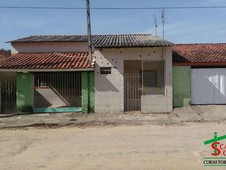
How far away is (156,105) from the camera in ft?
44.7

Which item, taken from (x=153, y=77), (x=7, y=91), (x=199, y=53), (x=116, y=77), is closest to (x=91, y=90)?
(x=116, y=77)

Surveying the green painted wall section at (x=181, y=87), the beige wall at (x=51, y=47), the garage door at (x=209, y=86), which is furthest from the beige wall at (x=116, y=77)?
the beige wall at (x=51, y=47)

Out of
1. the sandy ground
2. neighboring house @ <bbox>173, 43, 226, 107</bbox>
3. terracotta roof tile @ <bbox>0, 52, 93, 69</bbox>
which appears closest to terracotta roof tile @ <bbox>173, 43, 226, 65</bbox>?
neighboring house @ <bbox>173, 43, 226, 107</bbox>

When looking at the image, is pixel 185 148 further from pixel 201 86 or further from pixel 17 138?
pixel 201 86

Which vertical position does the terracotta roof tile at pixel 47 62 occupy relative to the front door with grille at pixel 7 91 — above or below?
above

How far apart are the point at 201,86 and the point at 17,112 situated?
1014 cm

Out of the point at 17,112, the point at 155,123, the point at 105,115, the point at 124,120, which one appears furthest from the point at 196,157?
the point at 17,112

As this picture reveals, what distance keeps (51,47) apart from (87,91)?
6.68 meters

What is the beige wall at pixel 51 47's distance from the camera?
1858 cm

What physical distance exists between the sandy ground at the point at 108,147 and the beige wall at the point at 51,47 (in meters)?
9.16

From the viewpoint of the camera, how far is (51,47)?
18781mm

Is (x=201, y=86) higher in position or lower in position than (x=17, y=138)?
higher

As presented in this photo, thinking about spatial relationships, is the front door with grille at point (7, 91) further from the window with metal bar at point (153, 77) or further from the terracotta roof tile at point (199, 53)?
the terracotta roof tile at point (199, 53)

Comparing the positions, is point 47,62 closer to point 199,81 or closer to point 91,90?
point 91,90
